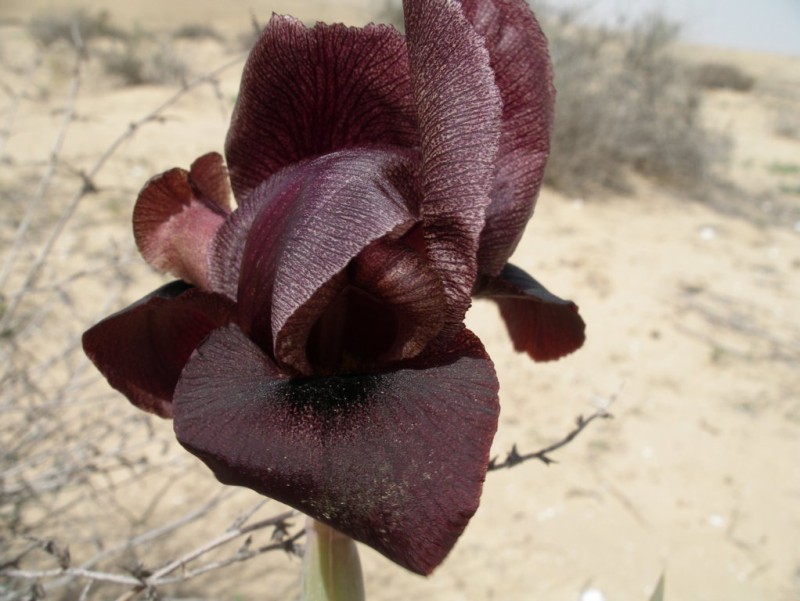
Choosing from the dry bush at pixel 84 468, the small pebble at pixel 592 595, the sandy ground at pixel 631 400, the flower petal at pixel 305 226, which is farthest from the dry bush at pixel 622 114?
the flower petal at pixel 305 226

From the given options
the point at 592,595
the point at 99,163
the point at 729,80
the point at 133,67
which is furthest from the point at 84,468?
the point at 729,80

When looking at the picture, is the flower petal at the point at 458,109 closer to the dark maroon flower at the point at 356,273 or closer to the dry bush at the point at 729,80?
the dark maroon flower at the point at 356,273

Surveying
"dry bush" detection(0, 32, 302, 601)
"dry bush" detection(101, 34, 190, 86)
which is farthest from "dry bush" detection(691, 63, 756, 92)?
"dry bush" detection(0, 32, 302, 601)

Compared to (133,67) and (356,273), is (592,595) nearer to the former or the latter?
(356,273)

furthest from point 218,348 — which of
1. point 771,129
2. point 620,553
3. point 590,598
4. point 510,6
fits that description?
point 771,129

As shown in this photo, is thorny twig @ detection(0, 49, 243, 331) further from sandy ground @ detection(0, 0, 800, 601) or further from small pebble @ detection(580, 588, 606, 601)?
small pebble @ detection(580, 588, 606, 601)

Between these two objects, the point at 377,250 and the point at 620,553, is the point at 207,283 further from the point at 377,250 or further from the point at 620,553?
the point at 620,553
